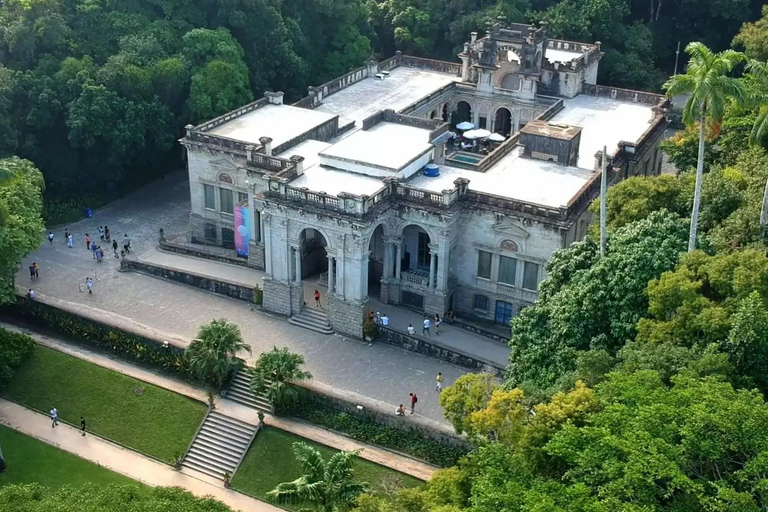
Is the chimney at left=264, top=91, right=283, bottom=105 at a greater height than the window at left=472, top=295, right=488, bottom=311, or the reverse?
the chimney at left=264, top=91, right=283, bottom=105

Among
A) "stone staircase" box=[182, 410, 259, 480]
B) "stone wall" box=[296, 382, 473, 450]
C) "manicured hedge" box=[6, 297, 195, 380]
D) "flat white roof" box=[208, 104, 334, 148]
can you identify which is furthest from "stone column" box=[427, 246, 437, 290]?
"manicured hedge" box=[6, 297, 195, 380]

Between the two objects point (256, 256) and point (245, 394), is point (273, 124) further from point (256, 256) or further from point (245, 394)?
point (245, 394)

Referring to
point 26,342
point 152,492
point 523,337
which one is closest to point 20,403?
point 26,342

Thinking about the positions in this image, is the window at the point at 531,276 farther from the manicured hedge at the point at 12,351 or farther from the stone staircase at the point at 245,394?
the manicured hedge at the point at 12,351

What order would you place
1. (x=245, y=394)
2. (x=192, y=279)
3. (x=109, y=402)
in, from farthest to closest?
A: 1. (x=192, y=279)
2. (x=109, y=402)
3. (x=245, y=394)

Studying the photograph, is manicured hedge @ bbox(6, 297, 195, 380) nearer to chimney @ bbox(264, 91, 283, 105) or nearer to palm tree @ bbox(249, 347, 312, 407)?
palm tree @ bbox(249, 347, 312, 407)

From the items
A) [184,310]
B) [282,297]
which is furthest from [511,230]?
[184,310]

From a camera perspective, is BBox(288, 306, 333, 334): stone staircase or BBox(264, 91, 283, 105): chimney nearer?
BBox(288, 306, 333, 334): stone staircase
